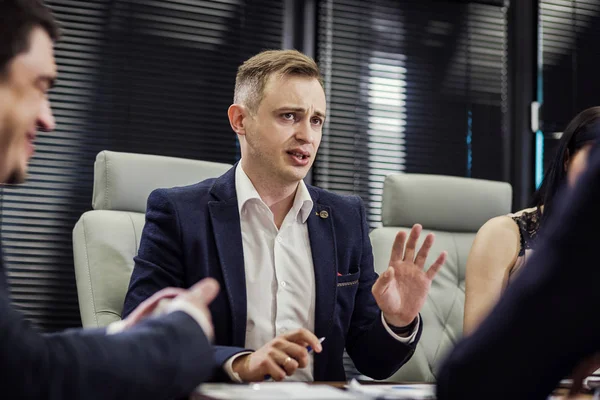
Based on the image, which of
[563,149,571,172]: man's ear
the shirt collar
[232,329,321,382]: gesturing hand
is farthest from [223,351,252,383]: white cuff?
[563,149,571,172]: man's ear

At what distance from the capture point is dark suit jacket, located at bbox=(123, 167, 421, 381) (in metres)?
1.82

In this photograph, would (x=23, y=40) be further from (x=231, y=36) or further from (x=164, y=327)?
(x=231, y=36)

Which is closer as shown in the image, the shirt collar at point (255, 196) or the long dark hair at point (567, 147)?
the shirt collar at point (255, 196)

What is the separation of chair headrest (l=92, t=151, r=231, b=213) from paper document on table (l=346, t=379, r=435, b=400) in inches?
50.1

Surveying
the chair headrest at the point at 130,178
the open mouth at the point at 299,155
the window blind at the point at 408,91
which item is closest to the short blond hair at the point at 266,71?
the open mouth at the point at 299,155

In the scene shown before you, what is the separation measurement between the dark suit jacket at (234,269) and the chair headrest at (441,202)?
44 centimetres

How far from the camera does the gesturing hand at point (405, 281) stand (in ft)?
5.16

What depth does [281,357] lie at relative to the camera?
4.73 feet

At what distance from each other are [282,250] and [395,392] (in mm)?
929

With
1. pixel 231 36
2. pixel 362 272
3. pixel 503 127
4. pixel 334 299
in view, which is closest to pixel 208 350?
pixel 334 299

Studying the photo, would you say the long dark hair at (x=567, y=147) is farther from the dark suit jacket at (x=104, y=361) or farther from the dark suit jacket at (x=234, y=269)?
the dark suit jacket at (x=104, y=361)

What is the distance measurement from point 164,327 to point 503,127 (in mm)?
3078

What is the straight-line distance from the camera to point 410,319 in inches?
67.8

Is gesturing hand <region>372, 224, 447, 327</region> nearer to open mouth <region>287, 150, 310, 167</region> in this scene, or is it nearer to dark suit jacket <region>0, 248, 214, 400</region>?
open mouth <region>287, 150, 310, 167</region>
